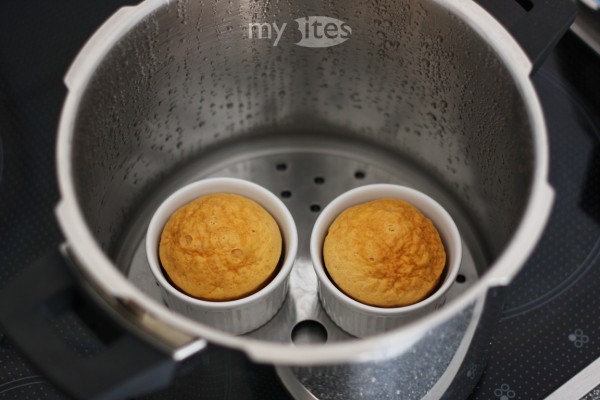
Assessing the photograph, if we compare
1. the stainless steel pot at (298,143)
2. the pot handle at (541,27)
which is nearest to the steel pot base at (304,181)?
the stainless steel pot at (298,143)

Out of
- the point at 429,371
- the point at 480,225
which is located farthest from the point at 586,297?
the point at 429,371

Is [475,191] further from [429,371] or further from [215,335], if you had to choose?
[215,335]

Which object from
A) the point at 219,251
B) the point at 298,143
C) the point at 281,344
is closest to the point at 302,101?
the point at 298,143

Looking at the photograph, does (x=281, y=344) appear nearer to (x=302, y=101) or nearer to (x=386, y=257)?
(x=386, y=257)

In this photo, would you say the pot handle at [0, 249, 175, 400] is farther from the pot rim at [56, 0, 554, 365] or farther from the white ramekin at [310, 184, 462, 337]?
the white ramekin at [310, 184, 462, 337]

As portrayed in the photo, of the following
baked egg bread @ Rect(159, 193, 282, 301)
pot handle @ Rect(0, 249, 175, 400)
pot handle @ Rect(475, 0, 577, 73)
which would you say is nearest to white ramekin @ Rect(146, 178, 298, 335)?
baked egg bread @ Rect(159, 193, 282, 301)

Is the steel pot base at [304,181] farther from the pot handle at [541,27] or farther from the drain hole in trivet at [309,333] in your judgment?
the pot handle at [541,27]

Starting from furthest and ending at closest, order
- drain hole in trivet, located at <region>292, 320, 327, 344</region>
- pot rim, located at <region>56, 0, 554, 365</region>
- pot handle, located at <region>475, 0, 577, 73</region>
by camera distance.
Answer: drain hole in trivet, located at <region>292, 320, 327, 344</region> → pot handle, located at <region>475, 0, 577, 73</region> → pot rim, located at <region>56, 0, 554, 365</region>
